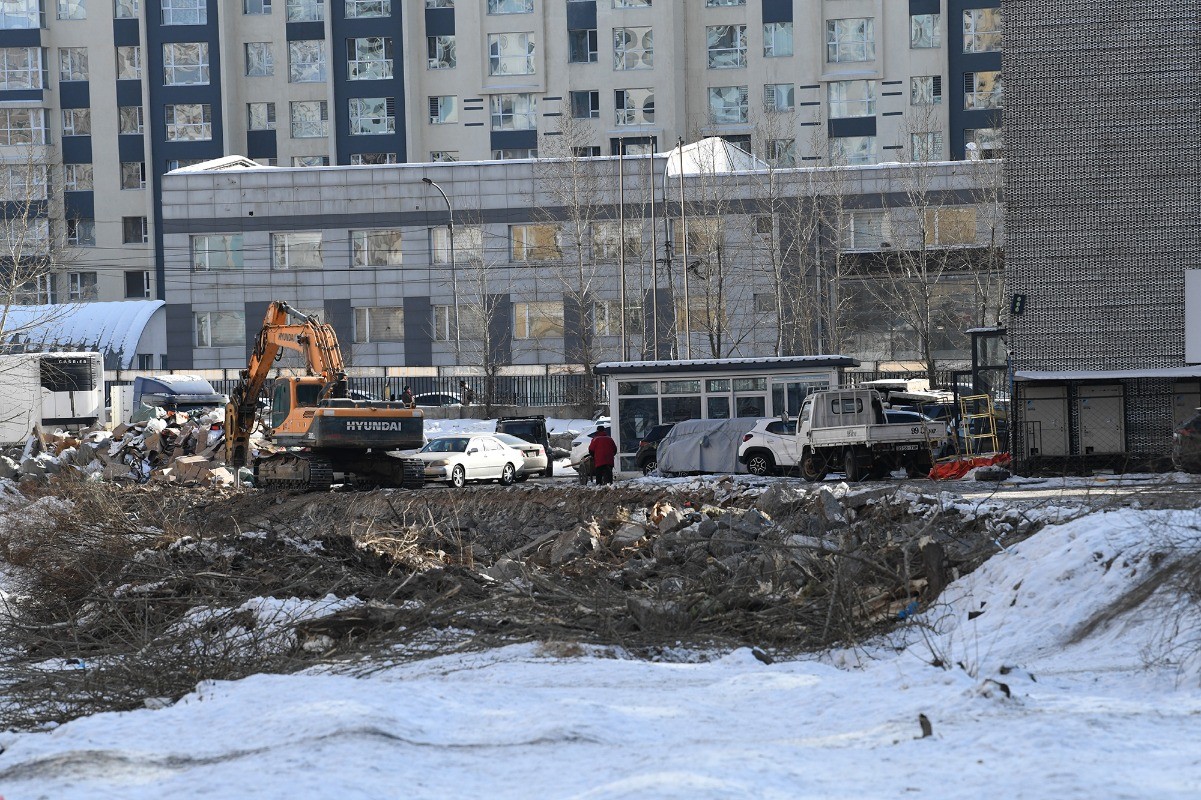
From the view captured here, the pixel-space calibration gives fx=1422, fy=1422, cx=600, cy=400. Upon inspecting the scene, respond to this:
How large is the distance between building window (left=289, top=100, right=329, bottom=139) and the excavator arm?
146ft

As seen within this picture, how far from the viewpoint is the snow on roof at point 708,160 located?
59.3m

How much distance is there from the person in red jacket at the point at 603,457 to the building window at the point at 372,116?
46.3 metres

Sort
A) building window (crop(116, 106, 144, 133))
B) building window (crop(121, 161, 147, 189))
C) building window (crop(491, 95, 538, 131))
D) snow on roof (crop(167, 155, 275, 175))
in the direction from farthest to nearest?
building window (crop(121, 161, 147, 189)) → building window (crop(116, 106, 144, 133)) → building window (crop(491, 95, 538, 131)) → snow on roof (crop(167, 155, 275, 175))

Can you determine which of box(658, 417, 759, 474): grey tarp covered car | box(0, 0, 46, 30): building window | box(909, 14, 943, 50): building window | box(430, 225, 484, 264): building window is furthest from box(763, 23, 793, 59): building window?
box(658, 417, 759, 474): grey tarp covered car

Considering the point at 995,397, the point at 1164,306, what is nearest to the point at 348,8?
the point at 995,397

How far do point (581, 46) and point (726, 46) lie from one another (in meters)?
7.33

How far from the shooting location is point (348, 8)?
7312 centimetres

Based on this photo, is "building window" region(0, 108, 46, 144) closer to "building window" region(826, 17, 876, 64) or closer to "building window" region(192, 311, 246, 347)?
"building window" region(192, 311, 246, 347)

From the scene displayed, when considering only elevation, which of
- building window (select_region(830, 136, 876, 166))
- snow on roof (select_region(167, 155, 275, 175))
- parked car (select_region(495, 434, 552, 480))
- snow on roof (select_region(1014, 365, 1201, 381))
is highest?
building window (select_region(830, 136, 876, 166))

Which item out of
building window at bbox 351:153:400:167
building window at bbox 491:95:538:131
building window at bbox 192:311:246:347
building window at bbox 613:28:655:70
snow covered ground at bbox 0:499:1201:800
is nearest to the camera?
snow covered ground at bbox 0:499:1201:800

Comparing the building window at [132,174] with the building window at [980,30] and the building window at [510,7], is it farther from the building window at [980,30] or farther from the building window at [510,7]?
the building window at [980,30]

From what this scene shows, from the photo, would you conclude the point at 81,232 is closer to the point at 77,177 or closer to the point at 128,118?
the point at 77,177

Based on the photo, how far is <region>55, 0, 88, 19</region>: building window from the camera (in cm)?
7631

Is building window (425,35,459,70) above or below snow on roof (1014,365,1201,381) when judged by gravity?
above
